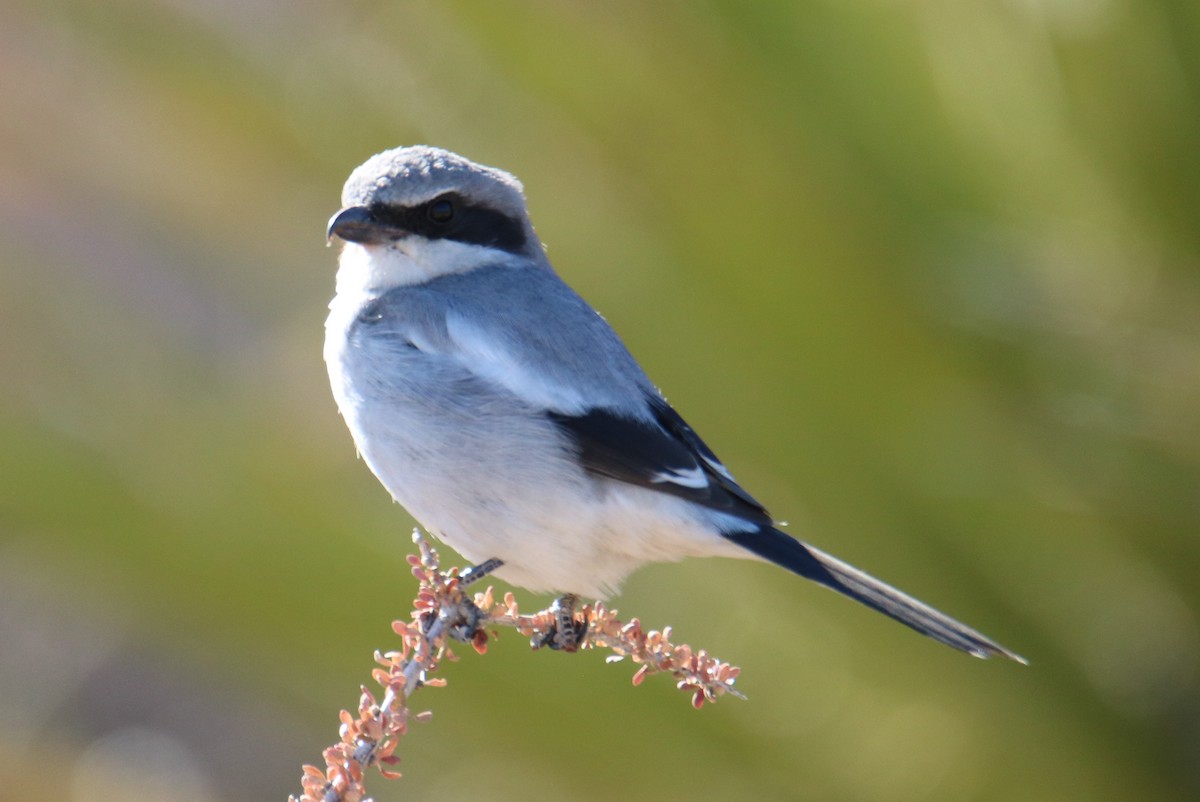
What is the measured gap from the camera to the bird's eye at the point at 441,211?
262 centimetres

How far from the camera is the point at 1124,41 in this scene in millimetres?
3012

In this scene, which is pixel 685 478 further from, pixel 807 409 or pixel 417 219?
pixel 807 409

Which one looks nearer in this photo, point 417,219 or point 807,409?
point 417,219

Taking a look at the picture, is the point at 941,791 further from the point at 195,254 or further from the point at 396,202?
the point at 195,254

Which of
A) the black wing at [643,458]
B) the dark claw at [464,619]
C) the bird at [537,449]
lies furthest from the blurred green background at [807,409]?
the dark claw at [464,619]

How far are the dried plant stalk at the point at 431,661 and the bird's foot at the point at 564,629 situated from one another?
1cm

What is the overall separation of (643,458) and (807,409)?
1.06 metres

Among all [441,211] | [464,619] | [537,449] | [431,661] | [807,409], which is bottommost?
[431,661]

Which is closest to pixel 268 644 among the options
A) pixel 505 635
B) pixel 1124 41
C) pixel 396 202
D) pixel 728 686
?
pixel 505 635

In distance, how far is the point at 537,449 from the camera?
2277 mm

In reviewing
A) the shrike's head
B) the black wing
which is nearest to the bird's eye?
the shrike's head

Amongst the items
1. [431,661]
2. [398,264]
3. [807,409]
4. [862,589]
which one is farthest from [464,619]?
[807,409]

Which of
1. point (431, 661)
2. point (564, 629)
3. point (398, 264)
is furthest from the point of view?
point (398, 264)

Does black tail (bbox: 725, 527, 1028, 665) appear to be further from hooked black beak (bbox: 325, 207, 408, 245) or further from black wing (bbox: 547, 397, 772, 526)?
hooked black beak (bbox: 325, 207, 408, 245)
